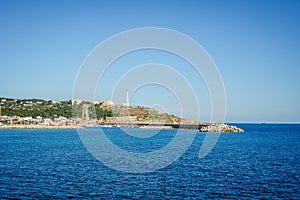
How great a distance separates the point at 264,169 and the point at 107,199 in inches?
898

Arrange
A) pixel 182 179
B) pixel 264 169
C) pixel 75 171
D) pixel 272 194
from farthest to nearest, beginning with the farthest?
pixel 264 169
pixel 75 171
pixel 182 179
pixel 272 194

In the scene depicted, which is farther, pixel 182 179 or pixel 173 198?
pixel 182 179

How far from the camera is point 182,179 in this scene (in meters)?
35.1

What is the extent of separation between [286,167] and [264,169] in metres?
3.74

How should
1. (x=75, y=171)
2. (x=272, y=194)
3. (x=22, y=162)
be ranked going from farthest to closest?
(x=22, y=162), (x=75, y=171), (x=272, y=194)

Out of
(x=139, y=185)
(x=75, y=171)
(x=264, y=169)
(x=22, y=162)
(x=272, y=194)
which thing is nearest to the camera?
(x=272, y=194)

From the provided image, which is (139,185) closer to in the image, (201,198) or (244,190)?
(201,198)

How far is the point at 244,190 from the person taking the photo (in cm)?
3034

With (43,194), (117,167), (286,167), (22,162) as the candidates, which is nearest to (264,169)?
(286,167)

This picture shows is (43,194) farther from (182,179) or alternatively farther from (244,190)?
(244,190)

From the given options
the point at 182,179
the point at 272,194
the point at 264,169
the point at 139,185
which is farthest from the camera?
the point at 264,169

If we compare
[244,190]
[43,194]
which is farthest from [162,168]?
[43,194]

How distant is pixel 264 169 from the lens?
42.7 m

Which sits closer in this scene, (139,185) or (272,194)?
(272,194)
